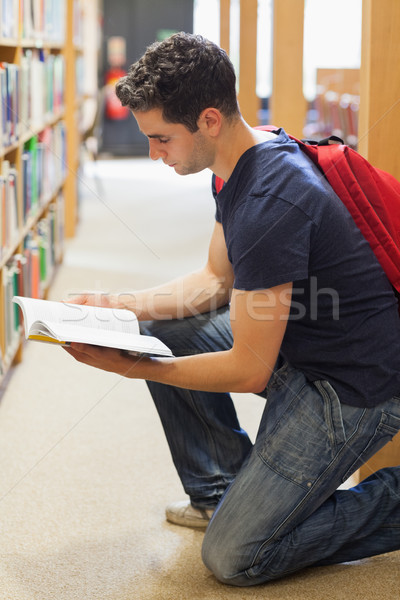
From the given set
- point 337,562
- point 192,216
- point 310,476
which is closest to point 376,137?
point 310,476

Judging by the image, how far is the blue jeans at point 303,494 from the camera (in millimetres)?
1410

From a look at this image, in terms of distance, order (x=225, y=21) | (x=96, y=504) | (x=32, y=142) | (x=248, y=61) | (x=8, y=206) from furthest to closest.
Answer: (x=225, y=21) < (x=248, y=61) < (x=32, y=142) < (x=8, y=206) < (x=96, y=504)

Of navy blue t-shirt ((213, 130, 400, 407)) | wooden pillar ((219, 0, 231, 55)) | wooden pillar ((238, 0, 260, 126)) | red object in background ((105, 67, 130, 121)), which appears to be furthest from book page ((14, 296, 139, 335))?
red object in background ((105, 67, 130, 121))

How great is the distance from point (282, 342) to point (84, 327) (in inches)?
15.3

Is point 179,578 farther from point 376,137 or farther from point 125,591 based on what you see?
point 376,137

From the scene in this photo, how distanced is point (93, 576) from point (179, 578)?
18 centimetres

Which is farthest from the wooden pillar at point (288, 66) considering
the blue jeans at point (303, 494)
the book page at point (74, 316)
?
the blue jeans at point (303, 494)

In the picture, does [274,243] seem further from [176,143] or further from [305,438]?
[305,438]

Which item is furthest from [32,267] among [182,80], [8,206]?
[182,80]

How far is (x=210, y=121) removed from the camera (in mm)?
1374

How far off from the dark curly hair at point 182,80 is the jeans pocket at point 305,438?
1.85 ft

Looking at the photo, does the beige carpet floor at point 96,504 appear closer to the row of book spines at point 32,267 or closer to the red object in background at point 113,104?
the row of book spines at point 32,267

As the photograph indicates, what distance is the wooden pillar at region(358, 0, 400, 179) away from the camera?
169 cm

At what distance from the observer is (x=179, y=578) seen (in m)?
1.54
